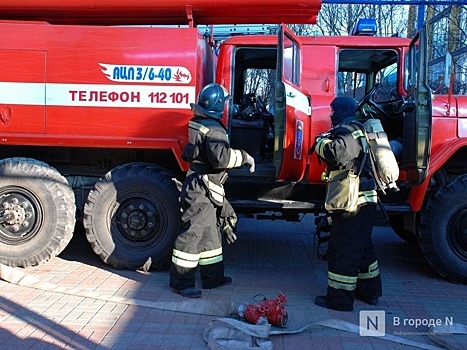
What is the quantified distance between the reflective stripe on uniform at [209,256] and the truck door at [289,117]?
94cm

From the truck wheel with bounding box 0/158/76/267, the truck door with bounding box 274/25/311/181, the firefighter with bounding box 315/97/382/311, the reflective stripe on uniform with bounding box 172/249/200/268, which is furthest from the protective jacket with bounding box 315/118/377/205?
the truck wheel with bounding box 0/158/76/267

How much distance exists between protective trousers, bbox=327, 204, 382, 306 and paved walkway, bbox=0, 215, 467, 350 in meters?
0.18

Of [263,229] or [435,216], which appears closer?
[435,216]

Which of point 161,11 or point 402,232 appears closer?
point 161,11

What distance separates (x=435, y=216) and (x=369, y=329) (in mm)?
1705

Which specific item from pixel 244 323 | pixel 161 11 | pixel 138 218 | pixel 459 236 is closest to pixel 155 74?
pixel 161 11

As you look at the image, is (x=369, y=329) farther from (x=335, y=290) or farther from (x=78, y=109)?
(x=78, y=109)

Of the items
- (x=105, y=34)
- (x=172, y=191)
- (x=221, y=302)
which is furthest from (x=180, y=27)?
(x=221, y=302)

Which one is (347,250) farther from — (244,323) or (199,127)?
(199,127)

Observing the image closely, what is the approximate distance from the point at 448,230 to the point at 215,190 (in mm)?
2390

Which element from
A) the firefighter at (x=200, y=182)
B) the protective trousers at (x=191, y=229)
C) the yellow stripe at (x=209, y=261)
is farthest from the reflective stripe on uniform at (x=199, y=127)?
the yellow stripe at (x=209, y=261)

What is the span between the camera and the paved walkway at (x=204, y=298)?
4.07 m

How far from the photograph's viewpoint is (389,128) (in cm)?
577

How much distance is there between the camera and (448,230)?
552cm
